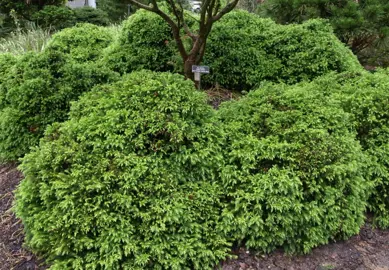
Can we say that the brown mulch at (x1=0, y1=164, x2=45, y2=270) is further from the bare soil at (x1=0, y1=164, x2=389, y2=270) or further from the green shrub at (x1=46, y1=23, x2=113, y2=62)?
the green shrub at (x1=46, y1=23, x2=113, y2=62)

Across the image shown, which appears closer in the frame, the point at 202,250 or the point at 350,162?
the point at 202,250

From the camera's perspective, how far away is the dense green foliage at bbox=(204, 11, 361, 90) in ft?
13.1

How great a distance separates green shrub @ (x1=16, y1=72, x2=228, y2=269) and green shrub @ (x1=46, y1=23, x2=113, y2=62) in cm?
204

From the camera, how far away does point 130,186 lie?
2193 millimetres

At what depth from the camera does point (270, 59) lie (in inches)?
165

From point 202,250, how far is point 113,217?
586 mm

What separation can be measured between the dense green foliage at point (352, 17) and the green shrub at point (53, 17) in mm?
6010

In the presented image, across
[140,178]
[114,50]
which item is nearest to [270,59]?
[114,50]

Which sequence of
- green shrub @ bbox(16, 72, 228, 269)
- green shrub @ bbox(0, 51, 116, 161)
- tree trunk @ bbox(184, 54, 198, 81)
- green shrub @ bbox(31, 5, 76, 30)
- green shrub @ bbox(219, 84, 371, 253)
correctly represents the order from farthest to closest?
green shrub @ bbox(31, 5, 76, 30)
tree trunk @ bbox(184, 54, 198, 81)
green shrub @ bbox(0, 51, 116, 161)
green shrub @ bbox(219, 84, 371, 253)
green shrub @ bbox(16, 72, 228, 269)

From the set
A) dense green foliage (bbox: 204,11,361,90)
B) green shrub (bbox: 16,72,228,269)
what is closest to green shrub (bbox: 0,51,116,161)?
green shrub (bbox: 16,72,228,269)

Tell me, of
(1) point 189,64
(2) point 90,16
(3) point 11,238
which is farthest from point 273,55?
(2) point 90,16

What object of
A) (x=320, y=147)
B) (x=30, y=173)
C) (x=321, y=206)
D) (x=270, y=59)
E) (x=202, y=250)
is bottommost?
(x=202, y=250)

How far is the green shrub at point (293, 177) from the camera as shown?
230 cm

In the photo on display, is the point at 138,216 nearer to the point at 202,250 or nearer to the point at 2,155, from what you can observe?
the point at 202,250
